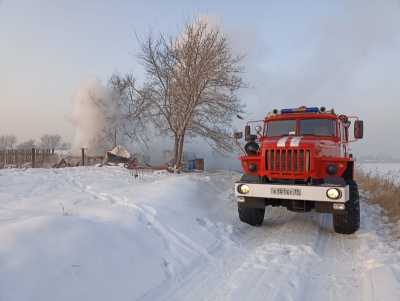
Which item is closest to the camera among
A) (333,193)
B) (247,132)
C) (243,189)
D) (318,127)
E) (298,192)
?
(333,193)

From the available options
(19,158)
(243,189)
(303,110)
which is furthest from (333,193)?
(19,158)

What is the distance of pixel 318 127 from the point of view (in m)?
8.68

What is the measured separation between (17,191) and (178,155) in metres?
Result: 8.58

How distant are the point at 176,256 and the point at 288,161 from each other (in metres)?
3.15

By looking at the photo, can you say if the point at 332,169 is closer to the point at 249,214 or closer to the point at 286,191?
the point at 286,191

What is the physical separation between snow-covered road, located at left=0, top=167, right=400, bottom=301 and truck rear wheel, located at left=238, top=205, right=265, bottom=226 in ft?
0.61

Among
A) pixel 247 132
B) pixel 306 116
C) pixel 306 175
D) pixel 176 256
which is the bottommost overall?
pixel 176 256

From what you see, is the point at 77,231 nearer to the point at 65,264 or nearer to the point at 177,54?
the point at 65,264

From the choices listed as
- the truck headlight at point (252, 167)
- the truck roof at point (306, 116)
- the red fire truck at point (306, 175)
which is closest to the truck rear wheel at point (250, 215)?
the red fire truck at point (306, 175)

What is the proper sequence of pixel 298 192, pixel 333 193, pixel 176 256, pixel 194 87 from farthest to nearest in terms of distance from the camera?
pixel 194 87 < pixel 298 192 < pixel 333 193 < pixel 176 256

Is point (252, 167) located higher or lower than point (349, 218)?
higher

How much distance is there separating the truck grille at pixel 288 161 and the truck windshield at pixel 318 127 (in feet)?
4.48

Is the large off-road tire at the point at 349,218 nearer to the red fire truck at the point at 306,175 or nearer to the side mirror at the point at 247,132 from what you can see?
the red fire truck at the point at 306,175

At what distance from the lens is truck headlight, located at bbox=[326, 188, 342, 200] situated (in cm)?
692
